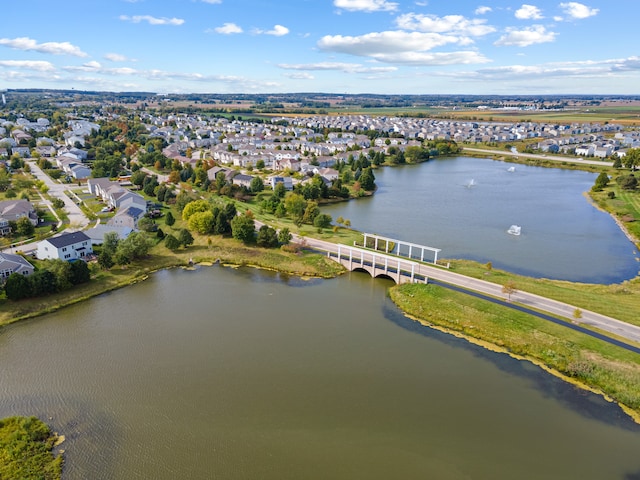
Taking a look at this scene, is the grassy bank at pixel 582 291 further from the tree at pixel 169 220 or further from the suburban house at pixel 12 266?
the suburban house at pixel 12 266

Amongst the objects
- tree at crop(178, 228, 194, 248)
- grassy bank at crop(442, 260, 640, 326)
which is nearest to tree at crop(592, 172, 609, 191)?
grassy bank at crop(442, 260, 640, 326)

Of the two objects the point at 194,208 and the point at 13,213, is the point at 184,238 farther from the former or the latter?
the point at 13,213

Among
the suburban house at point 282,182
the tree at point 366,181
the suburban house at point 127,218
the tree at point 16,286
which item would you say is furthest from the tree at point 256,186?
the tree at point 16,286

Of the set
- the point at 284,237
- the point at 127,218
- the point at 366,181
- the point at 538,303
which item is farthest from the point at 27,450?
the point at 366,181

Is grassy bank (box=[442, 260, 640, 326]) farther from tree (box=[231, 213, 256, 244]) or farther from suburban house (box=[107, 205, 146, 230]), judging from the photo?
suburban house (box=[107, 205, 146, 230])

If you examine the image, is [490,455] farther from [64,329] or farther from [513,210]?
[513,210]

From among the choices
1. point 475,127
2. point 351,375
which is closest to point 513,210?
point 351,375
